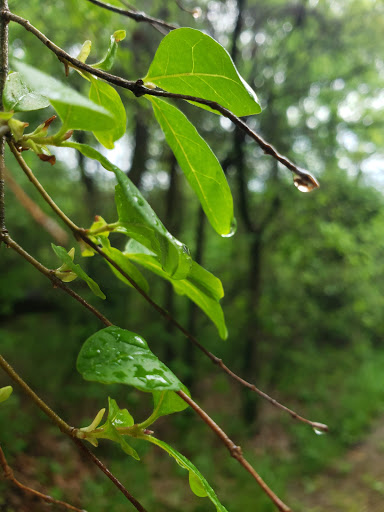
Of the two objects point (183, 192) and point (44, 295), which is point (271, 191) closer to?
point (183, 192)

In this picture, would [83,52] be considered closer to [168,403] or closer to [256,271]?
[168,403]

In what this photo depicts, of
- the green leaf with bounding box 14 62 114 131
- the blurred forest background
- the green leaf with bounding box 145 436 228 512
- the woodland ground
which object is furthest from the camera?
the blurred forest background

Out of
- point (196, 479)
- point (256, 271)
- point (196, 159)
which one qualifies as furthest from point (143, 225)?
point (256, 271)

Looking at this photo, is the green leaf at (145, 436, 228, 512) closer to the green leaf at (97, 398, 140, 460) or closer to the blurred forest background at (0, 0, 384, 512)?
the green leaf at (97, 398, 140, 460)

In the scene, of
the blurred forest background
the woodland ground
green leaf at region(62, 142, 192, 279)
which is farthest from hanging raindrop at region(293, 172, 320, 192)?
the blurred forest background

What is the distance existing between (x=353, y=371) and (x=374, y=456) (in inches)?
77.5

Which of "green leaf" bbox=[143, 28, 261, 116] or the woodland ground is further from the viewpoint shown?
the woodland ground

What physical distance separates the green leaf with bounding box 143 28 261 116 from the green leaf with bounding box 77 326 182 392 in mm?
212

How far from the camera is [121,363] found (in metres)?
0.30

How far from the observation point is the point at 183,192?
5621 mm

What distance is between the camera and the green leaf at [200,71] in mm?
336

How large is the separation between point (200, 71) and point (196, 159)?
0.08 m

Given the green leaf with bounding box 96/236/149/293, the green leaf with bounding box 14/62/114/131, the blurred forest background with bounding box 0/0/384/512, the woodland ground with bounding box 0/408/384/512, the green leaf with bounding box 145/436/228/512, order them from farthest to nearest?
the blurred forest background with bounding box 0/0/384/512 → the woodland ground with bounding box 0/408/384/512 → the green leaf with bounding box 96/236/149/293 → the green leaf with bounding box 145/436/228/512 → the green leaf with bounding box 14/62/114/131

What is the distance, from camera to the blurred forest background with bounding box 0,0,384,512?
3.62m
